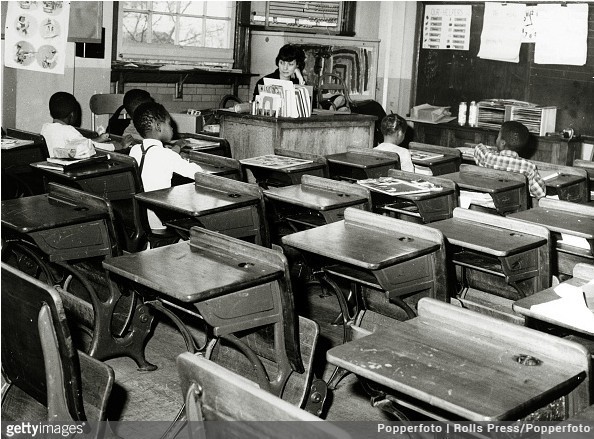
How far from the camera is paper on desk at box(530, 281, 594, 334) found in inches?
90.9

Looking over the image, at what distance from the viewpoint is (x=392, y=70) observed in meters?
8.95

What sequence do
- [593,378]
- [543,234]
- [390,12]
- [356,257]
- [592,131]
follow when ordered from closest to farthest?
[593,378]
[356,257]
[543,234]
[592,131]
[390,12]

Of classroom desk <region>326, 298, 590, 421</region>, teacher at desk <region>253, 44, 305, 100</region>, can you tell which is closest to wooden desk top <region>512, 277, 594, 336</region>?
classroom desk <region>326, 298, 590, 421</region>

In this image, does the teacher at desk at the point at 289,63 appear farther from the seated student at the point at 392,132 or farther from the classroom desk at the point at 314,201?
the classroom desk at the point at 314,201

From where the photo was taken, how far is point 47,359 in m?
1.97

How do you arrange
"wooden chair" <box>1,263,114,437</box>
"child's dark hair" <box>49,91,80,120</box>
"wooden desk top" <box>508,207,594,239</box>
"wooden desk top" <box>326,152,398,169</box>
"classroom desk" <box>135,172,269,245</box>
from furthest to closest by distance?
"child's dark hair" <box>49,91,80,120</box> → "wooden desk top" <box>326,152,398,169</box> → "classroom desk" <box>135,172,269,245</box> → "wooden desk top" <box>508,207,594,239</box> → "wooden chair" <box>1,263,114,437</box>

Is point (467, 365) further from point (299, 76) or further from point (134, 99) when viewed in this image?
point (299, 76)

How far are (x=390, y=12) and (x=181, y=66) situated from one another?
8.61ft

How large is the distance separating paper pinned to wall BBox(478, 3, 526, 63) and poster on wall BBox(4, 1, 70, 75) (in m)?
4.93

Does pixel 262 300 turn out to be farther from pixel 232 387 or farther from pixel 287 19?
pixel 287 19

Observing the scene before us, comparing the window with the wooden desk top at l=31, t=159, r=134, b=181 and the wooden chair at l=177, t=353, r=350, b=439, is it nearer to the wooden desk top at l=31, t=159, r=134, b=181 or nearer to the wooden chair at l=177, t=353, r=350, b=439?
the wooden desk top at l=31, t=159, r=134, b=181

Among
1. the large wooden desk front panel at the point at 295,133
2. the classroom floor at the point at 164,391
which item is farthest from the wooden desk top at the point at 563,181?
the classroom floor at the point at 164,391

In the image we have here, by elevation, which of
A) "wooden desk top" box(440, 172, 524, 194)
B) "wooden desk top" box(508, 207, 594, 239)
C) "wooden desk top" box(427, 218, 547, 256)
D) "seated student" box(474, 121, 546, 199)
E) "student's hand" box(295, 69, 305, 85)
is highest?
"student's hand" box(295, 69, 305, 85)

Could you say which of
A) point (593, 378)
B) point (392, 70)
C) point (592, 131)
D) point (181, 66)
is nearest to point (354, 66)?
point (392, 70)
